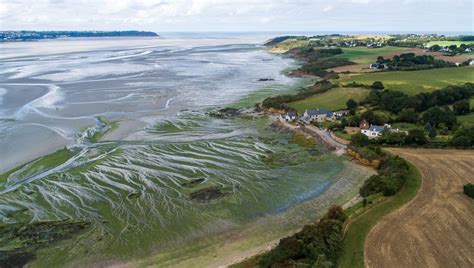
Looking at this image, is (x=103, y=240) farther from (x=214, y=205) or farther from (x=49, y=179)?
(x=49, y=179)

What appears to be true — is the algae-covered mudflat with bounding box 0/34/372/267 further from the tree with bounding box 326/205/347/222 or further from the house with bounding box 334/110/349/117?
the house with bounding box 334/110/349/117

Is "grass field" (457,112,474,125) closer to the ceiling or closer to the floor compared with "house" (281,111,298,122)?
closer to the ceiling

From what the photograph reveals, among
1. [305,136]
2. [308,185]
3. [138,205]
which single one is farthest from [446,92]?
[138,205]

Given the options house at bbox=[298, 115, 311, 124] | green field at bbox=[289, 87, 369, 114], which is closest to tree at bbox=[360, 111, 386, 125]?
house at bbox=[298, 115, 311, 124]

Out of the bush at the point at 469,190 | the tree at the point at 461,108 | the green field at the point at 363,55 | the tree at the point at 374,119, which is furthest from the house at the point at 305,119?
the green field at the point at 363,55

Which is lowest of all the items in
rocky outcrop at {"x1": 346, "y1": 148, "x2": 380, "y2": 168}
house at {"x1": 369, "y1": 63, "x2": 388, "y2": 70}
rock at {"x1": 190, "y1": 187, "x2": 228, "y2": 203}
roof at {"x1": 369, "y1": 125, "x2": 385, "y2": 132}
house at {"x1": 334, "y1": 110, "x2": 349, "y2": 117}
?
rock at {"x1": 190, "y1": 187, "x2": 228, "y2": 203}

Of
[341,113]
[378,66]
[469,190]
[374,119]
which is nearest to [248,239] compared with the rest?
[469,190]

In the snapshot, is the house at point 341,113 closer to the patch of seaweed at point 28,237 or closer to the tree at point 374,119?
the tree at point 374,119
